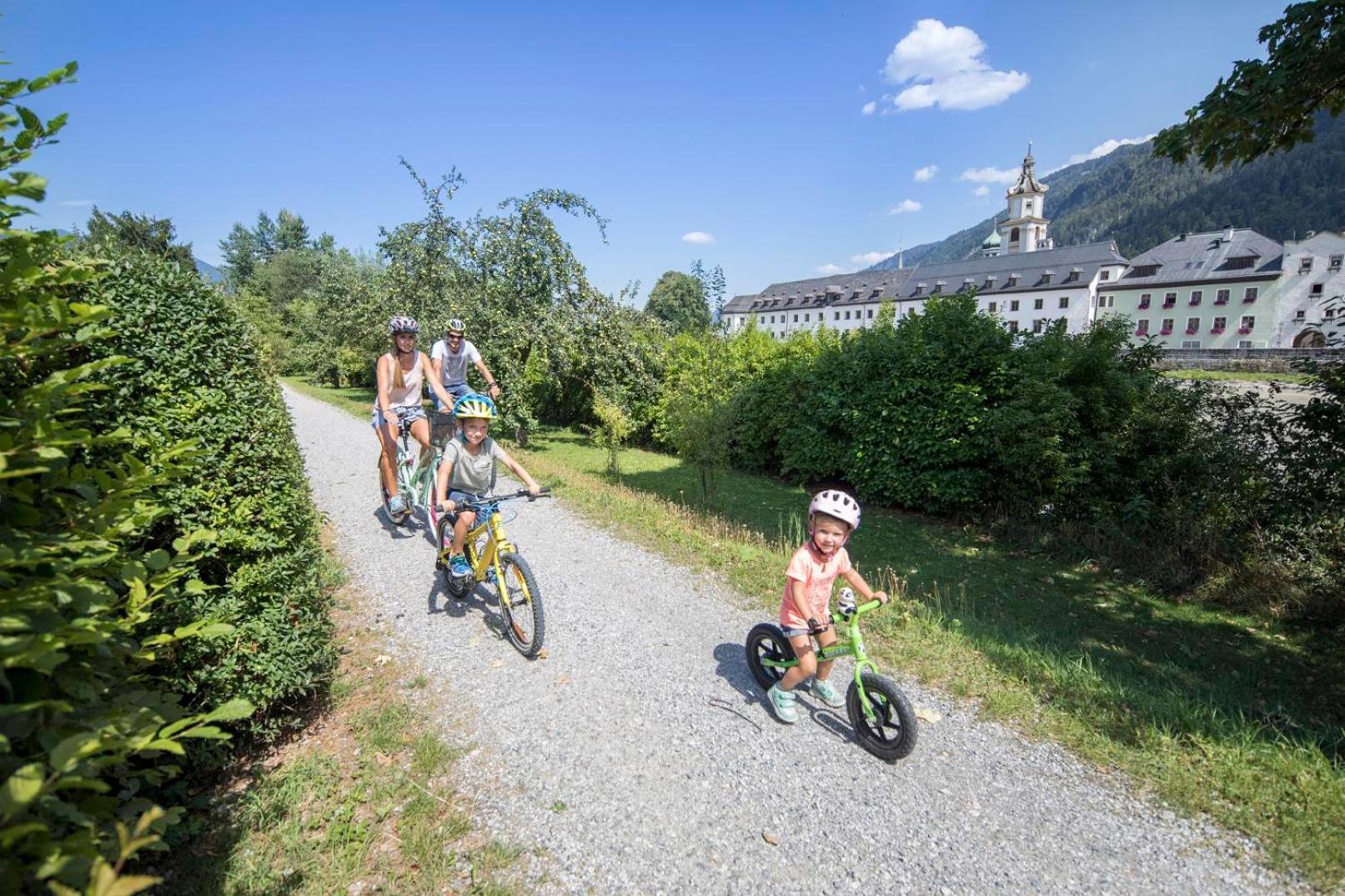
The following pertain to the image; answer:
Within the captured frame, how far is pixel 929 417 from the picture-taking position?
11.1 metres

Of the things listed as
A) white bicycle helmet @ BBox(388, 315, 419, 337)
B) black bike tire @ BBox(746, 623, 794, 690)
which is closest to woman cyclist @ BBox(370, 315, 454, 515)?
white bicycle helmet @ BBox(388, 315, 419, 337)

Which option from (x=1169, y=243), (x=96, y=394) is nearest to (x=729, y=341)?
(x=96, y=394)

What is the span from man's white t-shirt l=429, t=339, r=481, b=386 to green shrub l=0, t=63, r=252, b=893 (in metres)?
5.27

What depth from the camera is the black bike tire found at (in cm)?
422

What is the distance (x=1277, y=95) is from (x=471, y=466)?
8.27 metres

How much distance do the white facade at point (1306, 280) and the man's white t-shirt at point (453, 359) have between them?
6741 centimetres

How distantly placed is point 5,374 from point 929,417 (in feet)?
37.8

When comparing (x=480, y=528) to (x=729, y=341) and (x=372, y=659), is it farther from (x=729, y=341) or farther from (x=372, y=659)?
(x=729, y=341)

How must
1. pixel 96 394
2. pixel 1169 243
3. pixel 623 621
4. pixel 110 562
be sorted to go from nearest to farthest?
1. pixel 110 562
2. pixel 96 394
3. pixel 623 621
4. pixel 1169 243

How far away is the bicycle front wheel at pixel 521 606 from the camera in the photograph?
15.2 ft

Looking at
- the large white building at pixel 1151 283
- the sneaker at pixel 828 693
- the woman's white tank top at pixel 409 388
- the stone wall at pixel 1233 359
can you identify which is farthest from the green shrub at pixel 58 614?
the stone wall at pixel 1233 359

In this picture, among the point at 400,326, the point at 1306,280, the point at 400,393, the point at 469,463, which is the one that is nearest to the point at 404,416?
the point at 400,393

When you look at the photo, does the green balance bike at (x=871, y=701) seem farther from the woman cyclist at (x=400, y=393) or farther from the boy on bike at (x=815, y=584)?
the woman cyclist at (x=400, y=393)

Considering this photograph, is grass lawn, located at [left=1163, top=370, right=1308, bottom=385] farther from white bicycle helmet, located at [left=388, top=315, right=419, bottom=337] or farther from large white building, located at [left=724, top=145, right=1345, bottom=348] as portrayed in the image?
white bicycle helmet, located at [left=388, top=315, right=419, bottom=337]
